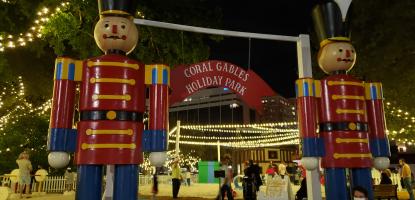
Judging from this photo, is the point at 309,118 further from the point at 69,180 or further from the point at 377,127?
the point at 69,180

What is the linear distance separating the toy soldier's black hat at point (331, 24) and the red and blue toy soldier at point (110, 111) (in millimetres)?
2461

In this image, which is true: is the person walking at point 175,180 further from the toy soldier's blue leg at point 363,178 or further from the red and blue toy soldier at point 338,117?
the toy soldier's blue leg at point 363,178

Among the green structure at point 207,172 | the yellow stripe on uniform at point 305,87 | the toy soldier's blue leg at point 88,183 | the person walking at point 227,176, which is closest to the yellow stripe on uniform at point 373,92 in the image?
the yellow stripe on uniform at point 305,87

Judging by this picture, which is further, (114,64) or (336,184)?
(336,184)

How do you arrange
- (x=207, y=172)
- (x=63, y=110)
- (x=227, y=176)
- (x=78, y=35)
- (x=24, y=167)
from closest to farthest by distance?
(x=63, y=110), (x=78, y=35), (x=227, y=176), (x=24, y=167), (x=207, y=172)

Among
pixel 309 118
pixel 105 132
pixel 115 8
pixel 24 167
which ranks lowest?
pixel 24 167

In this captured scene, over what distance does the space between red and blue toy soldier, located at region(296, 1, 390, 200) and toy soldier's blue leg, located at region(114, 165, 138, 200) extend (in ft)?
7.59

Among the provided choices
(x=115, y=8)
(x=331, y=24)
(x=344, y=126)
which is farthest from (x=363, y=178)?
(x=115, y=8)

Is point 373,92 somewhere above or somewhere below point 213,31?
below

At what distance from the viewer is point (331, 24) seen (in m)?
5.57

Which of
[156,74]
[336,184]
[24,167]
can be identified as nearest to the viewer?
[156,74]

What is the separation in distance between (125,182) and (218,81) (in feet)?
6.63

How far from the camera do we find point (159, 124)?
464 centimetres

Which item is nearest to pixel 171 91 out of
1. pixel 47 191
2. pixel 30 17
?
pixel 30 17
